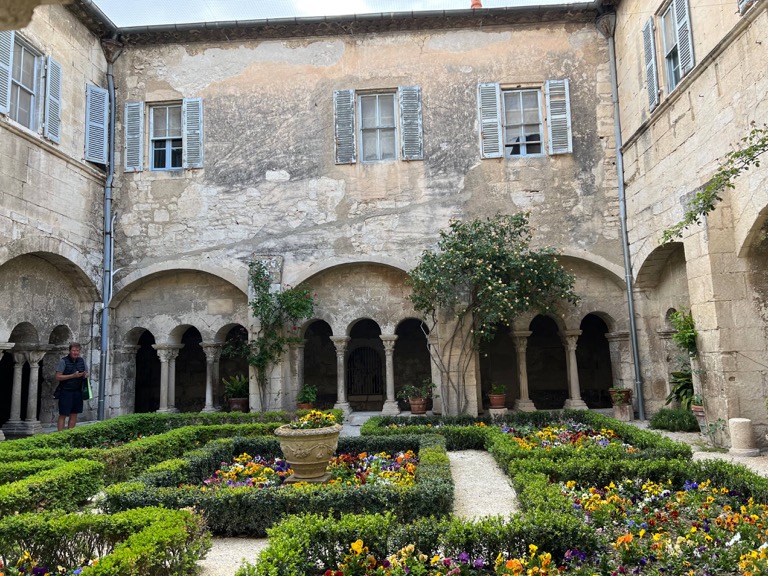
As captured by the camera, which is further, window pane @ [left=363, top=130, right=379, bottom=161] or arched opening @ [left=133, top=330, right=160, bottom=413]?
arched opening @ [left=133, top=330, right=160, bottom=413]

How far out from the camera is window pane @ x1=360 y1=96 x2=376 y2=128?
1103cm

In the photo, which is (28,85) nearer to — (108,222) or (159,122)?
(159,122)

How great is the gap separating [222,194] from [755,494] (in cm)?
935

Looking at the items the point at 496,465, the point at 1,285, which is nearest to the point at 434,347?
the point at 496,465

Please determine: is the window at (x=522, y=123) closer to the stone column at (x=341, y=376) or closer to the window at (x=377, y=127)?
the window at (x=377, y=127)

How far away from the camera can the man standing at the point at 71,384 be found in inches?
337

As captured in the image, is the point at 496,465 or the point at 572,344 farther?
the point at 572,344

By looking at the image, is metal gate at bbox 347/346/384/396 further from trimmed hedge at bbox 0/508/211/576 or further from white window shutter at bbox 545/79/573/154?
trimmed hedge at bbox 0/508/211/576

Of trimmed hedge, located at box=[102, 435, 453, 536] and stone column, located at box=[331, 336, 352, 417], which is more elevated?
stone column, located at box=[331, 336, 352, 417]

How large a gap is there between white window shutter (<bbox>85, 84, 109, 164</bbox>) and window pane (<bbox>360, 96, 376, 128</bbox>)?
4.89 metres

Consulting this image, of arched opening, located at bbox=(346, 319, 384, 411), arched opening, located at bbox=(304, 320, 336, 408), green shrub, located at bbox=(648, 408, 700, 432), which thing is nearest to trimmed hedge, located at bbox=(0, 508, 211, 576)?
green shrub, located at bbox=(648, 408, 700, 432)

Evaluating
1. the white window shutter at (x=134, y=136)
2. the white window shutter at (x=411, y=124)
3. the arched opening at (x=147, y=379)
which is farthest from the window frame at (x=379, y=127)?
the arched opening at (x=147, y=379)

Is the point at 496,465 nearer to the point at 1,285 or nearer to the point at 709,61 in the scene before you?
the point at 709,61

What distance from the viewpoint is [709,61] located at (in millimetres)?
7398
